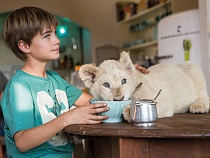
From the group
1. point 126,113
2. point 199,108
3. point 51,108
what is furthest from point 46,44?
point 199,108

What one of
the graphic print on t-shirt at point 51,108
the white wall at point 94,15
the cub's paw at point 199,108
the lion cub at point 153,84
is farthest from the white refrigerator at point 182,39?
the white wall at point 94,15

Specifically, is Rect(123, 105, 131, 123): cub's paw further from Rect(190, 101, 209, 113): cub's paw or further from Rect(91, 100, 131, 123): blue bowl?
Rect(190, 101, 209, 113): cub's paw

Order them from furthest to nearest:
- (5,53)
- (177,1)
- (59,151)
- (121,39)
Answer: (121,39) → (5,53) → (177,1) → (59,151)

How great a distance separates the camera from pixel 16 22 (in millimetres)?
1317

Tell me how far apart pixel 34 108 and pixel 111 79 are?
332 millimetres

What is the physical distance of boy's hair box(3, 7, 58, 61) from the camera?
4.27 ft

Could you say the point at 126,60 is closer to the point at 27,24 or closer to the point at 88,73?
the point at 88,73

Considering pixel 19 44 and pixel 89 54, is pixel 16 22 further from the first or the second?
pixel 89 54

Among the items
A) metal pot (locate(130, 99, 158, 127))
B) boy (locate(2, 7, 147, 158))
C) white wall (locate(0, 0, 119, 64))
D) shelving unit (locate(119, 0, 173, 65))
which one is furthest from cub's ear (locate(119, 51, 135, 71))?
white wall (locate(0, 0, 119, 64))

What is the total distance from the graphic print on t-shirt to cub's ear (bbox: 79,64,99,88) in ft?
0.73

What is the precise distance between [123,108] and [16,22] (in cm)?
55

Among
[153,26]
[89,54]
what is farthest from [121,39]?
[153,26]

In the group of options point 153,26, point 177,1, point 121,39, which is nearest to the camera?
point 177,1

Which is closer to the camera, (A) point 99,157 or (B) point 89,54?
(A) point 99,157
